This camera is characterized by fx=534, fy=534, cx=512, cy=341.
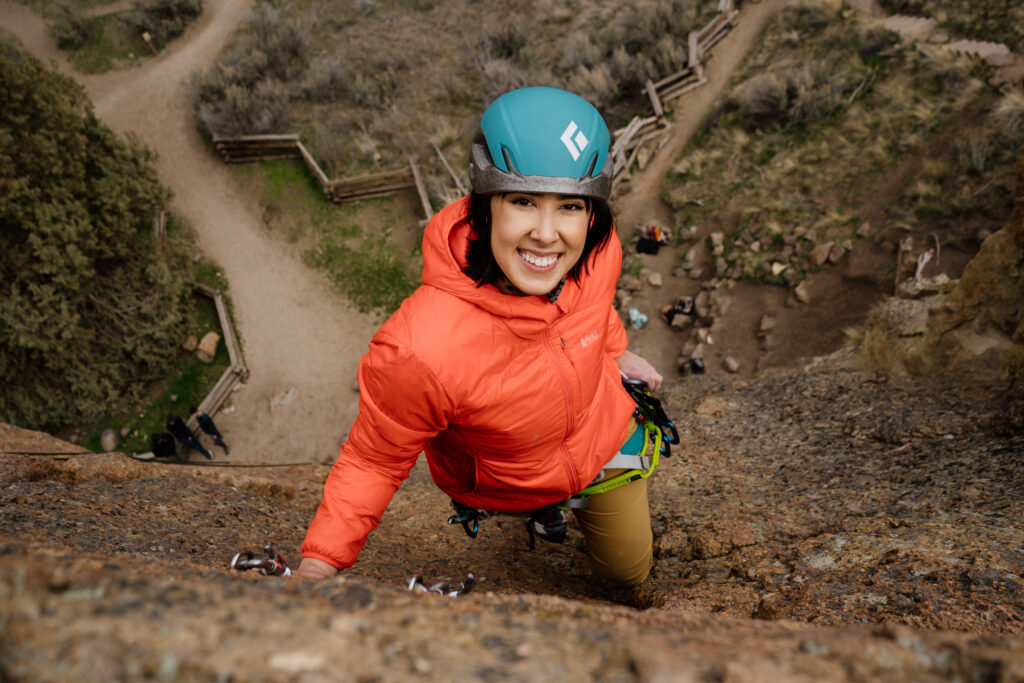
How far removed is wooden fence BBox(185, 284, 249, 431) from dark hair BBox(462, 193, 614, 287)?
12031 mm

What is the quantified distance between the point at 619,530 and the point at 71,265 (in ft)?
42.4

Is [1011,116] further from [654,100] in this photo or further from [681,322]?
[654,100]

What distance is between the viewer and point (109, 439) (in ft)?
39.4

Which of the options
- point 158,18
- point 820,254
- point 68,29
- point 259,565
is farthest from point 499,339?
point 68,29

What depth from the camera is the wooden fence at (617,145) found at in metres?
14.9

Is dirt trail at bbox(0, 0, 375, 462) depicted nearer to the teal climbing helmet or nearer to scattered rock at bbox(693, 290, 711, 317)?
scattered rock at bbox(693, 290, 711, 317)

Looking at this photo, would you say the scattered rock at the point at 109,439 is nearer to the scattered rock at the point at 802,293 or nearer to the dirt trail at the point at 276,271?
the dirt trail at the point at 276,271

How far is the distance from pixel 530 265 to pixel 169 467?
3994 mm

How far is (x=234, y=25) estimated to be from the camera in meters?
20.9

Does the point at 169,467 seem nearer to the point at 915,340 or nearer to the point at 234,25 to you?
the point at 915,340

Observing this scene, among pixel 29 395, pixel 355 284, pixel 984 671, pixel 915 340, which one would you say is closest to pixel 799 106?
pixel 915 340

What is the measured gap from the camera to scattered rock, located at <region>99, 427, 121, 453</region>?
39.1ft

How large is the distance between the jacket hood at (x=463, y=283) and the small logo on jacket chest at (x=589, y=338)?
254mm

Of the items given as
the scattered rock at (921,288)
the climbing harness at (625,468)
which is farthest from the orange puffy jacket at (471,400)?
the scattered rock at (921,288)
